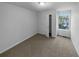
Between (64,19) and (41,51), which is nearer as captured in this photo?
(41,51)

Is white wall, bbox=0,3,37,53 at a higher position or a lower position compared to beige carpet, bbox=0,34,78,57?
higher

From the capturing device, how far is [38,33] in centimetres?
417

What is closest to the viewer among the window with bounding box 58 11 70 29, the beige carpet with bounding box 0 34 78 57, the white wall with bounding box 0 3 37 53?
the beige carpet with bounding box 0 34 78 57

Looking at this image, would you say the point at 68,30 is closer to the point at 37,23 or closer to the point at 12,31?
the point at 37,23

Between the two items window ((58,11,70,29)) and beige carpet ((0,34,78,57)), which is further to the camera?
window ((58,11,70,29))

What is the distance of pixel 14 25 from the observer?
290 centimetres

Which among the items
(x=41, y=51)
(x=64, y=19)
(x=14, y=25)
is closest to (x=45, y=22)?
(x=64, y=19)

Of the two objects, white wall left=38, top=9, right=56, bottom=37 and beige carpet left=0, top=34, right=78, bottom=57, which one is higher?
white wall left=38, top=9, right=56, bottom=37

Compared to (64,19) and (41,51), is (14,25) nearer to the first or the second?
(41,51)

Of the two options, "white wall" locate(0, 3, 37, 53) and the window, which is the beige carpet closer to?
"white wall" locate(0, 3, 37, 53)

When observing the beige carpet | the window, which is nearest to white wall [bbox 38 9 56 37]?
the window

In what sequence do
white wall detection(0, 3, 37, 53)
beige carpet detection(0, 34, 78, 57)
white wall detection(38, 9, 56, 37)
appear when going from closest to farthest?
beige carpet detection(0, 34, 78, 57) → white wall detection(0, 3, 37, 53) → white wall detection(38, 9, 56, 37)

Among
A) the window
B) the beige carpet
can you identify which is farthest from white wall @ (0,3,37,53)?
the window

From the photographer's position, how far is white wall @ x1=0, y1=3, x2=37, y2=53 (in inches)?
94.2
